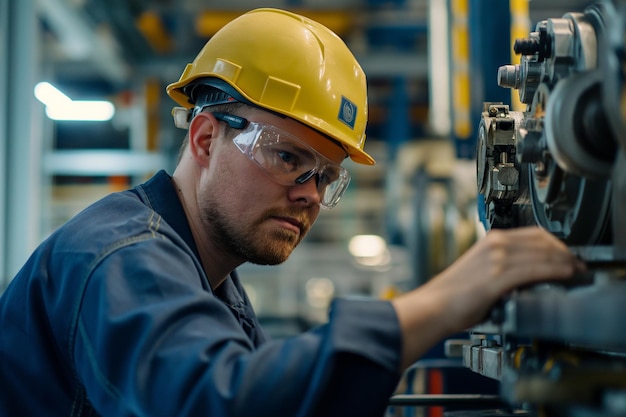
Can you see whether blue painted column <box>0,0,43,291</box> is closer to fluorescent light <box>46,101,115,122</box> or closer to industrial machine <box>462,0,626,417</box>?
fluorescent light <box>46,101,115,122</box>

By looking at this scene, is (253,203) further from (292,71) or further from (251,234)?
(292,71)

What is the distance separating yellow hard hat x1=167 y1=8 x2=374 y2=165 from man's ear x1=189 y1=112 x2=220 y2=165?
0.11 metres

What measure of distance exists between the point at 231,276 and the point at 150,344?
40.7 inches

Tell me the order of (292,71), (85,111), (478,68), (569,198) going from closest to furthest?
(569,198) < (292,71) < (478,68) < (85,111)

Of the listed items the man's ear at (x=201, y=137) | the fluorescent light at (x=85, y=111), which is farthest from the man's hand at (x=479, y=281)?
the fluorescent light at (x=85, y=111)

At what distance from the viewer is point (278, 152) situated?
168cm

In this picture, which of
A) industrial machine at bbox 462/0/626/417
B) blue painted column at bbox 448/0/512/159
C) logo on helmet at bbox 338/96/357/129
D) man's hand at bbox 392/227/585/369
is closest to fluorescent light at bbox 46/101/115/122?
blue painted column at bbox 448/0/512/159

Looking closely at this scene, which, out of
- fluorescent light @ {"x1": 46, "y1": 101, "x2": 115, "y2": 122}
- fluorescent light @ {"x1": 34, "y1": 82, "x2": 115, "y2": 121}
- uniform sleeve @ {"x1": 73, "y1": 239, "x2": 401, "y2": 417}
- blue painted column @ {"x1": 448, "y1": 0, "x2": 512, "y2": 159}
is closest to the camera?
uniform sleeve @ {"x1": 73, "y1": 239, "x2": 401, "y2": 417}

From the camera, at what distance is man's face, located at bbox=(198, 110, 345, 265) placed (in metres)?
1.71

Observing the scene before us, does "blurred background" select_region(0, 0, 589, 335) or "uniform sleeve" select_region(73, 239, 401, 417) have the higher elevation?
"blurred background" select_region(0, 0, 589, 335)

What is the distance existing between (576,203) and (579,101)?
0.64 ft

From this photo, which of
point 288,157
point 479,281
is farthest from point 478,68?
point 479,281

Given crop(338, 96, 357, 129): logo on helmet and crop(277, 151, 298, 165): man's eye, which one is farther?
crop(338, 96, 357, 129): logo on helmet

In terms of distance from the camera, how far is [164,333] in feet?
3.69
